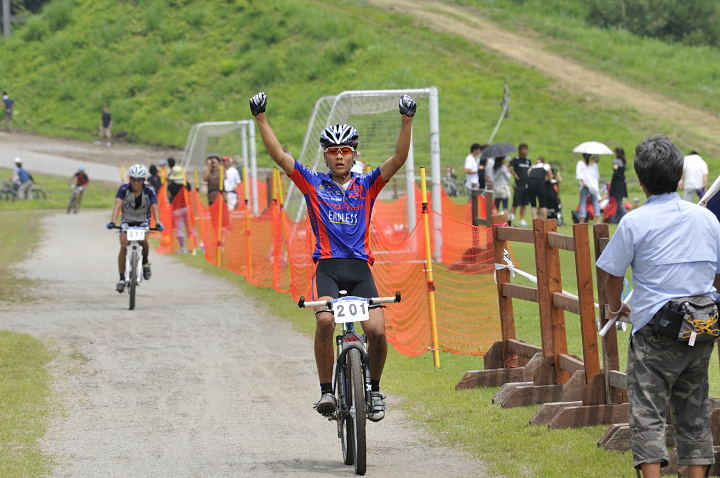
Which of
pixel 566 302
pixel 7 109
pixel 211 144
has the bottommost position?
pixel 566 302

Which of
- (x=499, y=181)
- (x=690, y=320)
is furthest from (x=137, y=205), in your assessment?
(x=690, y=320)

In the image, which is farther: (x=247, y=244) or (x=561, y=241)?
→ (x=247, y=244)

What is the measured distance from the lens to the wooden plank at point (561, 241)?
29.1ft

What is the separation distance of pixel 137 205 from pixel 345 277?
34.0 ft

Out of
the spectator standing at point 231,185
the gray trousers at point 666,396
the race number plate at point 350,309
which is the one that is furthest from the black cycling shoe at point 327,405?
the spectator standing at point 231,185

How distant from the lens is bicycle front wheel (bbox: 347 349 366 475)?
774 centimetres

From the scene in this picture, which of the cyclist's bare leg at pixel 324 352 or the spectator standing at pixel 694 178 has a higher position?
the spectator standing at pixel 694 178

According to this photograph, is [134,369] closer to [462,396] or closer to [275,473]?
[462,396]

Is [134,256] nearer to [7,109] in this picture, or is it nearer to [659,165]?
[659,165]

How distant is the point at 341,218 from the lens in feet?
27.8

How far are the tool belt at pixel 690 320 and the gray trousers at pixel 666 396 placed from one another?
0.06 metres

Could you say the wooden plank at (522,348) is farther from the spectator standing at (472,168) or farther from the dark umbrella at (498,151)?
the dark umbrella at (498,151)

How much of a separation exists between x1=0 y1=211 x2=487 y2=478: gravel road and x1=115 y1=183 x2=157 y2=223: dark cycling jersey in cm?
119

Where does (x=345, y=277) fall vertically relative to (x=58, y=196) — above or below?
below
